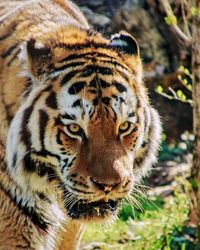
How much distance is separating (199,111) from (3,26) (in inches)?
63.8

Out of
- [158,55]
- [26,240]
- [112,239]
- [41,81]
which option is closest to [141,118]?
[41,81]

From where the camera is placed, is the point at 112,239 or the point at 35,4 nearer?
the point at 35,4

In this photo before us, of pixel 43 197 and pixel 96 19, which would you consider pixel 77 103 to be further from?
pixel 96 19

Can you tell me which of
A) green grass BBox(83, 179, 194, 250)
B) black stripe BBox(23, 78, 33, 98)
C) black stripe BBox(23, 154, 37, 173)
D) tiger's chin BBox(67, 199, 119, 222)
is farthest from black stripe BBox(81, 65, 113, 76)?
green grass BBox(83, 179, 194, 250)

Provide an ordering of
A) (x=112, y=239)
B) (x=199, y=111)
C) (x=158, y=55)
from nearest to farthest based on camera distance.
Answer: (x=199, y=111)
(x=112, y=239)
(x=158, y=55)

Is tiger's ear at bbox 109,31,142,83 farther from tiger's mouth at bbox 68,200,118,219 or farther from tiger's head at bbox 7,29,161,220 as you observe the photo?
tiger's mouth at bbox 68,200,118,219

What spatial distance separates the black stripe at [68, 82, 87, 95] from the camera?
449 centimetres

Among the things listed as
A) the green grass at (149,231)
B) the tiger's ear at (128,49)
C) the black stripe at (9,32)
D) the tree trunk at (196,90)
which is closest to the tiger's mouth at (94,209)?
the tiger's ear at (128,49)

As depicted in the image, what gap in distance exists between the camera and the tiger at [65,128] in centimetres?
435

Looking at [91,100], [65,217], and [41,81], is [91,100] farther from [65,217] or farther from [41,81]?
[65,217]

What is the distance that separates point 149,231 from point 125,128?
2139 millimetres

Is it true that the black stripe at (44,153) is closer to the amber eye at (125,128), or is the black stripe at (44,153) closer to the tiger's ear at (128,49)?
the amber eye at (125,128)

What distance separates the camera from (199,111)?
19.5ft

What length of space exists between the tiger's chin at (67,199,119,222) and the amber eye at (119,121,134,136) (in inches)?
14.4
